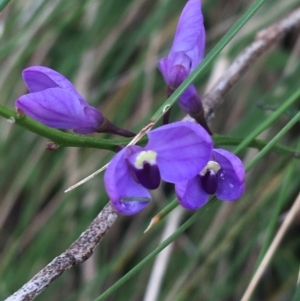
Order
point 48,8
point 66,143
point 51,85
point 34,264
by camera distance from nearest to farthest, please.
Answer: point 66,143 < point 51,85 < point 34,264 < point 48,8

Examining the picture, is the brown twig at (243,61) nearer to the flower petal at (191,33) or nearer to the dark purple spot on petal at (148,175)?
the flower petal at (191,33)

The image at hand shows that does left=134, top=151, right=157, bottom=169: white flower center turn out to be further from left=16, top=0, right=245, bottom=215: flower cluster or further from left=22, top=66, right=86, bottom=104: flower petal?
left=22, top=66, right=86, bottom=104: flower petal

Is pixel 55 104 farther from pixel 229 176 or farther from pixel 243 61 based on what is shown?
pixel 243 61

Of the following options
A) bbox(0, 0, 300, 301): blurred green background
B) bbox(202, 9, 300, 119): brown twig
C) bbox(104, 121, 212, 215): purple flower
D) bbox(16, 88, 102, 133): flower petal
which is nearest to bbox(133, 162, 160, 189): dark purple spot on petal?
bbox(104, 121, 212, 215): purple flower

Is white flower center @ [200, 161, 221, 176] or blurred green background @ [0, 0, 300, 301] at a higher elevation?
white flower center @ [200, 161, 221, 176]

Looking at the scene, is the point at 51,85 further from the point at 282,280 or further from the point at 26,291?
the point at 282,280

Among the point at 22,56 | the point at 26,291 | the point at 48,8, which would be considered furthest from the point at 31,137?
the point at 26,291

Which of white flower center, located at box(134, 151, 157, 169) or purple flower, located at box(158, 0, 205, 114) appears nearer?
white flower center, located at box(134, 151, 157, 169)

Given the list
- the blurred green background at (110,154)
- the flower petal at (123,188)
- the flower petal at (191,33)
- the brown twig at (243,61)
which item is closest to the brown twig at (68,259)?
the flower petal at (123,188)

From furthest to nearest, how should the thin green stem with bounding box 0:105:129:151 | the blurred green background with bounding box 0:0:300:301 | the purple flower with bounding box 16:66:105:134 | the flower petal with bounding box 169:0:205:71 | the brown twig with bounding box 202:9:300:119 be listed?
1. the blurred green background with bounding box 0:0:300:301
2. the brown twig with bounding box 202:9:300:119
3. the flower petal with bounding box 169:0:205:71
4. the purple flower with bounding box 16:66:105:134
5. the thin green stem with bounding box 0:105:129:151
